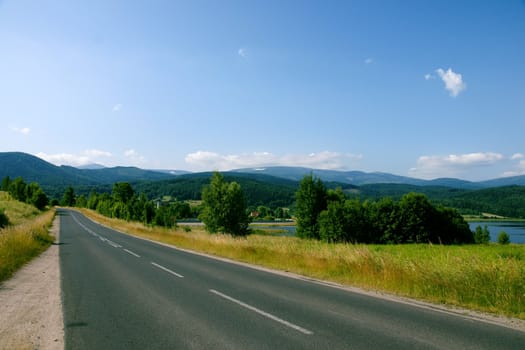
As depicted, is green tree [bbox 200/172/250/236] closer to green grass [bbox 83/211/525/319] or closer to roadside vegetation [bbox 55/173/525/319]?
roadside vegetation [bbox 55/173/525/319]

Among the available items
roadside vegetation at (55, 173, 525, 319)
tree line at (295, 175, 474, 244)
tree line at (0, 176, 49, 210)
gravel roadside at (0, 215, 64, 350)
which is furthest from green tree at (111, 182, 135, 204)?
gravel roadside at (0, 215, 64, 350)

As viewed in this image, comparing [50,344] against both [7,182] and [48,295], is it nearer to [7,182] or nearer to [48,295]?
[48,295]

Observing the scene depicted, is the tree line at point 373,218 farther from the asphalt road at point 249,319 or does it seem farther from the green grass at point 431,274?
the asphalt road at point 249,319

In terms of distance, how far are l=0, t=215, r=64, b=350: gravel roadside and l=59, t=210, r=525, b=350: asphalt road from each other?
0.27 m

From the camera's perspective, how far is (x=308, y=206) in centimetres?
6012

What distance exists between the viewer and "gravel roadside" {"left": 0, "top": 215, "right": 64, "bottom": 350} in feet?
19.6

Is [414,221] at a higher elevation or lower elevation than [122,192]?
lower

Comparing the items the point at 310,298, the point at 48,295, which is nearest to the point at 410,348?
the point at 310,298

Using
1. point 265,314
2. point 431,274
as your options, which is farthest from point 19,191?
point 431,274

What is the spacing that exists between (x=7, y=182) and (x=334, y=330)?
13215cm

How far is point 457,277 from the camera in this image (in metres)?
9.40

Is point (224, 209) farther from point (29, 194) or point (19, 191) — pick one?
point (19, 191)

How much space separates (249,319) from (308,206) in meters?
53.6

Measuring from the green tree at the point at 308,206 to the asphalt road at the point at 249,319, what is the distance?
48609 millimetres
